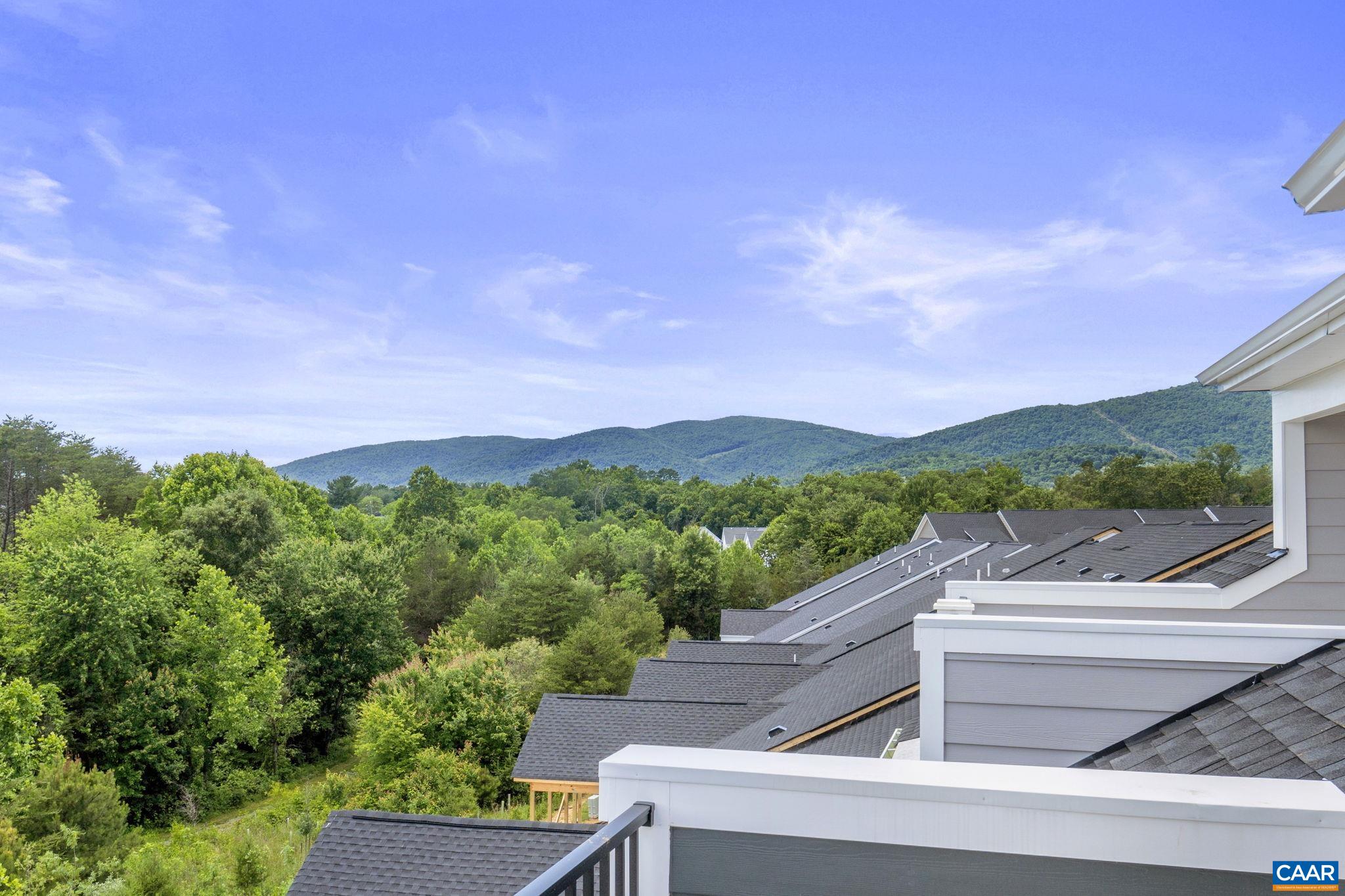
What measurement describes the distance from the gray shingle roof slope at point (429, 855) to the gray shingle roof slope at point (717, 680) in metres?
6.14

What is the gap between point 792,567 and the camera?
4222 cm

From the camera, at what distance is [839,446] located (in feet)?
469

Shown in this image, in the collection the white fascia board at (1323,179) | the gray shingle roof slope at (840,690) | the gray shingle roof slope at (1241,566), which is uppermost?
the white fascia board at (1323,179)

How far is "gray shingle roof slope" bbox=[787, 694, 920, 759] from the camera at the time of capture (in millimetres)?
6191

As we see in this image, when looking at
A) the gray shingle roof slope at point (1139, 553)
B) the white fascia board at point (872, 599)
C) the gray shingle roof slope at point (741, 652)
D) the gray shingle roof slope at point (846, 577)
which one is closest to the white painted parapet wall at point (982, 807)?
the gray shingle roof slope at point (1139, 553)

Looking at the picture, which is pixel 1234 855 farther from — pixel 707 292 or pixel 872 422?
pixel 872 422

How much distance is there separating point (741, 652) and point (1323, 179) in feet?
46.2

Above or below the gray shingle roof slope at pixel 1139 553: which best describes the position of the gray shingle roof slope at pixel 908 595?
below

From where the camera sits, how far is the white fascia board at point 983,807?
4.01 ft

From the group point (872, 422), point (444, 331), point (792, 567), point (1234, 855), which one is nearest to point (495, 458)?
point (872, 422)

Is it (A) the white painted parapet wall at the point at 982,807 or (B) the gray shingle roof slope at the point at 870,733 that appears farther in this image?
(B) the gray shingle roof slope at the point at 870,733

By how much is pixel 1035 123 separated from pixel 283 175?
37.4 meters

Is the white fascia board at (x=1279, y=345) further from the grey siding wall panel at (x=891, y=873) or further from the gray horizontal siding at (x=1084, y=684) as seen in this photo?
the grey siding wall panel at (x=891, y=873)

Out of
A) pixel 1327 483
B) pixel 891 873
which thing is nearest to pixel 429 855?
pixel 891 873
